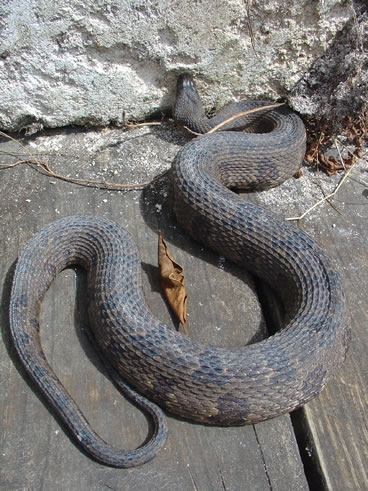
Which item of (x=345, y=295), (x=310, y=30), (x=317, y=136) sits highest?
(x=310, y=30)

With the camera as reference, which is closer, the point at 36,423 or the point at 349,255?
the point at 36,423

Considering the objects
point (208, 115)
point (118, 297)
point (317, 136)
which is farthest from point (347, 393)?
point (208, 115)

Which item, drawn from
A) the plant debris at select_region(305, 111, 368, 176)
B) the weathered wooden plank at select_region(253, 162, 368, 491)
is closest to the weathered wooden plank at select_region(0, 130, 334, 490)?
the weathered wooden plank at select_region(253, 162, 368, 491)

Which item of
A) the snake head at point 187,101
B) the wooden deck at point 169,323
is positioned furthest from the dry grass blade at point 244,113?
the wooden deck at point 169,323

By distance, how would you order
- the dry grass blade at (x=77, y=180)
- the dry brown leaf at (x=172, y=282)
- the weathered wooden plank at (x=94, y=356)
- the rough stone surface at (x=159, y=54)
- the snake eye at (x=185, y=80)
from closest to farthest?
the weathered wooden plank at (x=94, y=356), the dry brown leaf at (x=172, y=282), the rough stone surface at (x=159, y=54), the dry grass blade at (x=77, y=180), the snake eye at (x=185, y=80)

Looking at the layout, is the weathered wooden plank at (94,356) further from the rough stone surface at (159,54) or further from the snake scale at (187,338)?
the rough stone surface at (159,54)

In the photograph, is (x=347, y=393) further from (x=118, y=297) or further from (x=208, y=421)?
(x=118, y=297)
